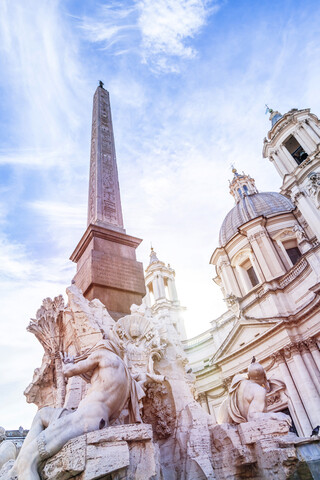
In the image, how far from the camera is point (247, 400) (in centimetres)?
419

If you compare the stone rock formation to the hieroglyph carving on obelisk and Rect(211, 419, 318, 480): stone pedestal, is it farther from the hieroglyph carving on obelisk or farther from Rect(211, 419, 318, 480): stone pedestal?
the hieroglyph carving on obelisk

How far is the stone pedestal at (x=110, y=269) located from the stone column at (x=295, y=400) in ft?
46.3

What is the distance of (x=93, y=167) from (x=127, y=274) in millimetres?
5039

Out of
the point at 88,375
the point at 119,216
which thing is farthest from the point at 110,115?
the point at 88,375

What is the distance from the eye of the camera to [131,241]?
7078 millimetres

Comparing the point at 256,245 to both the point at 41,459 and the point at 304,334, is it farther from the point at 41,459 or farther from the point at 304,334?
the point at 41,459

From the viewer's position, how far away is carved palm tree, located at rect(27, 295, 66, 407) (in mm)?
5348

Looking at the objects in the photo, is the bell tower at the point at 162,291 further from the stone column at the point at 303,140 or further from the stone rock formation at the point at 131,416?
the stone rock formation at the point at 131,416

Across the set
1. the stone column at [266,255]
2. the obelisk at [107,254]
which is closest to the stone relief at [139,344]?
the obelisk at [107,254]

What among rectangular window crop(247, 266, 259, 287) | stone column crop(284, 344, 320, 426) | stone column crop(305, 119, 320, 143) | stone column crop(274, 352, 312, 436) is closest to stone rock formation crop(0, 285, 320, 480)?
stone column crop(284, 344, 320, 426)

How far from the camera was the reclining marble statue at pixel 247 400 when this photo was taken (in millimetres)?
4039

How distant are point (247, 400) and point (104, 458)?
7.84 feet

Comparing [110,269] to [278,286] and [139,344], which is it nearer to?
[139,344]

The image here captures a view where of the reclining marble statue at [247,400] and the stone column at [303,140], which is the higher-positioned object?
the stone column at [303,140]
